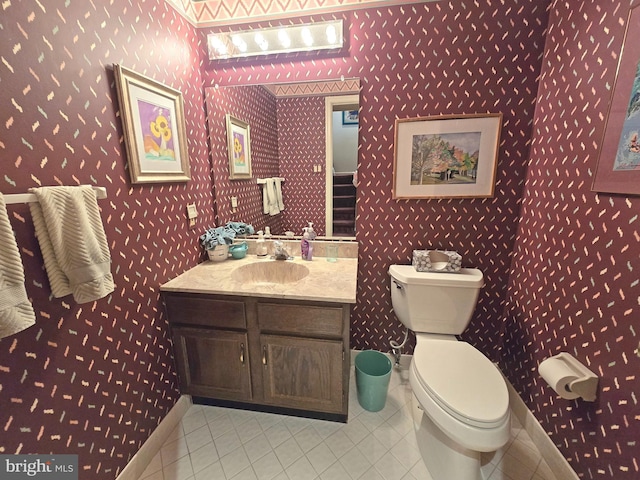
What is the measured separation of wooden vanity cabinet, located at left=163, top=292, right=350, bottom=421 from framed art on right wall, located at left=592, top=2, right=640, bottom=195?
113 cm

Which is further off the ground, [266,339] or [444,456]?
[266,339]

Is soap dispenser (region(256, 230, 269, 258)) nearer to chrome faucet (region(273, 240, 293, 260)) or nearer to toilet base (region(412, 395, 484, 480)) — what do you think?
chrome faucet (region(273, 240, 293, 260))

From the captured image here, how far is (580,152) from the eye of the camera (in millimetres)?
1146

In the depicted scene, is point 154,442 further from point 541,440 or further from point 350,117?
point 350,117

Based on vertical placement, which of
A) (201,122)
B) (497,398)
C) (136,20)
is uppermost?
(136,20)

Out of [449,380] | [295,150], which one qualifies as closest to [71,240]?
[295,150]

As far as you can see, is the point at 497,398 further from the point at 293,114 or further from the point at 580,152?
the point at 293,114

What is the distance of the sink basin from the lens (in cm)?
171

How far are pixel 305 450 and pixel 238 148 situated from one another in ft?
6.01

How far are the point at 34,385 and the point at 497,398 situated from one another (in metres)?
1.65

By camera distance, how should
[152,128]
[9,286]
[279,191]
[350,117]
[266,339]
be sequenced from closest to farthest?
[9,286] < [152,128] < [266,339] < [350,117] < [279,191]

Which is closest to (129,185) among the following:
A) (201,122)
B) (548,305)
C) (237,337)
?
(201,122)

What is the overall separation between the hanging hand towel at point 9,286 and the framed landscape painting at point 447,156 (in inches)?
64.0

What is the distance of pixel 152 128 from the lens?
4.23 ft
